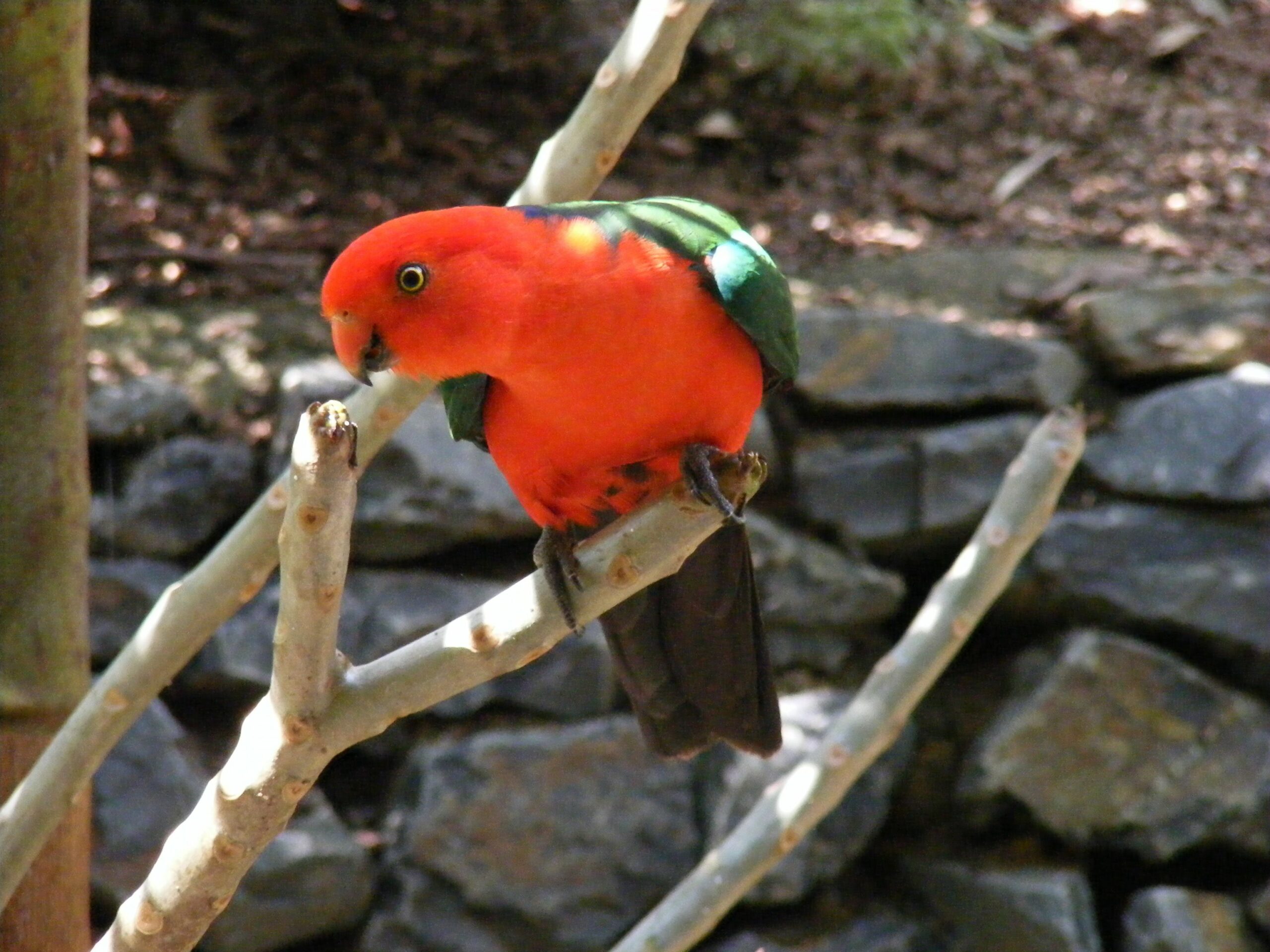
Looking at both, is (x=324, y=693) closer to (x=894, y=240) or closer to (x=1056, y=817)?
(x=1056, y=817)

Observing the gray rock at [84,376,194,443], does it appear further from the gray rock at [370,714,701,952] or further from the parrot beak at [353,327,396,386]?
the parrot beak at [353,327,396,386]

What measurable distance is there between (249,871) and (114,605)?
82 cm

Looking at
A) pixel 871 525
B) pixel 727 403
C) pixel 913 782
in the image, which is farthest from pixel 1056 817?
pixel 727 403

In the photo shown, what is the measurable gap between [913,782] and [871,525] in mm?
814

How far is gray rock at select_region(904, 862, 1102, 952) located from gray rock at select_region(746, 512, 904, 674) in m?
0.73

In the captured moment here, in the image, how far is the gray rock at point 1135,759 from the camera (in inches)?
161

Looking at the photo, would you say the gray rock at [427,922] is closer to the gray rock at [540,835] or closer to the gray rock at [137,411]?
the gray rock at [540,835]

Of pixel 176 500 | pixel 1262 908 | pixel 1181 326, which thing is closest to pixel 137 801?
pixel 176 500

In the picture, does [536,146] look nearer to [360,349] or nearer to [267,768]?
[360,349]

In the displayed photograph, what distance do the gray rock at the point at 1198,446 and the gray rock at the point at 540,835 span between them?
176 cm

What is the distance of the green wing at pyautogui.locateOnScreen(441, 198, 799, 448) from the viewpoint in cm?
222

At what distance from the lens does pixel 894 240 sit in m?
5.07

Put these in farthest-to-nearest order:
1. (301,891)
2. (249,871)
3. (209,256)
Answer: (209,256) < (301,891) < (249,871)

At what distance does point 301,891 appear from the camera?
3734 mm
